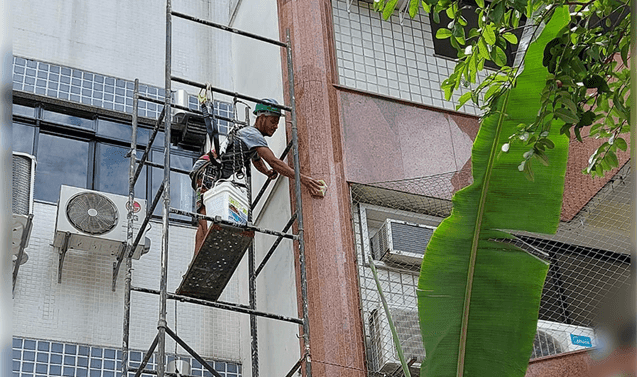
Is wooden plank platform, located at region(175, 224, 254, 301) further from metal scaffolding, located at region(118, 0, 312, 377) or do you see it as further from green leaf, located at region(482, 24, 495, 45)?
green leaf, located at region(482, 24, 495, 45)

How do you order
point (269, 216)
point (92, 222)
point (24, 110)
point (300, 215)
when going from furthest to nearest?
1. point (24, 110)
2. point (269, 216)
3. point (92, 222)
4. point (300, 215)

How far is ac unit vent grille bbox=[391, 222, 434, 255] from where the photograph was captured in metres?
7.29

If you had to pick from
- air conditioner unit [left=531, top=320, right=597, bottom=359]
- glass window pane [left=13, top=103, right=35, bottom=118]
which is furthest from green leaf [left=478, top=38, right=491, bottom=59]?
glass window pane [left=13, top=103, right=35, bottom=118]

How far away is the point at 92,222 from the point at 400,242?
8.70 ft

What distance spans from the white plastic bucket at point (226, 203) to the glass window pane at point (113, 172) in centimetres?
196

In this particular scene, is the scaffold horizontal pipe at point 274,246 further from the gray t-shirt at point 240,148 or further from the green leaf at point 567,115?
the green leaf at point 567,115

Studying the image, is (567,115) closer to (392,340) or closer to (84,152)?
(392,340)

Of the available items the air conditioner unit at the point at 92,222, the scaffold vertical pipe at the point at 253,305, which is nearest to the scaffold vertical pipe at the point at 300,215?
the scaffold vertical pipe at the point at 253,305

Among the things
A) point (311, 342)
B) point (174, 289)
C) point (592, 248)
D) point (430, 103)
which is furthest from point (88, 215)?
point (592, 248)

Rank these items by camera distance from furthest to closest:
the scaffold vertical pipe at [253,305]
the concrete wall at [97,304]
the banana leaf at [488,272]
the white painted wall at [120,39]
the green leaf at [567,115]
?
the white painted wall at [120,39]
the concrete wall at [97,304]
the scaffold vertical pipe at [253,305]
the banana leaf at [488,272]
the green leaf at [567,115]

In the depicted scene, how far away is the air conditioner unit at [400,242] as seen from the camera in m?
7.26

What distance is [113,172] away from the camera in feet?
27.5

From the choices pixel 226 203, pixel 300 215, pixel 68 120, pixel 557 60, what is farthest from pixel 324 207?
pixel 68 120

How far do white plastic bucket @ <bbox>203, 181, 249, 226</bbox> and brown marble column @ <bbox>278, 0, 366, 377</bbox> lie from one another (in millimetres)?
609
